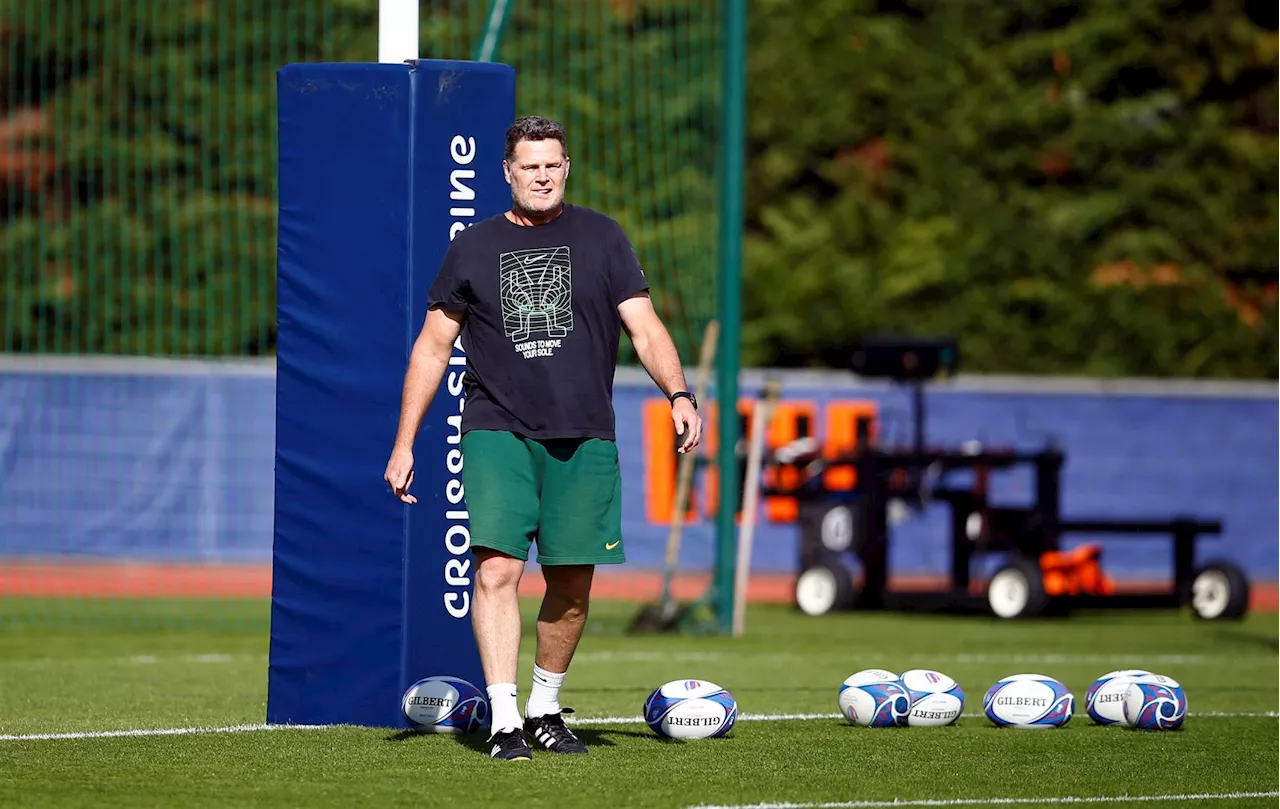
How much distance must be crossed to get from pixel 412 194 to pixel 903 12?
27.5 metres

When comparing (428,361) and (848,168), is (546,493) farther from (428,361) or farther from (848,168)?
(848,168)

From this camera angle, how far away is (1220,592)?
56.6 feet

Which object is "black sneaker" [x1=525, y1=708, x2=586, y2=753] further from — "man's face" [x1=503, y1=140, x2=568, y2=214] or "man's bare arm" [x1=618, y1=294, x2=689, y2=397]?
"man's face" [x1=503, y1=140, x2=568, y2=214]

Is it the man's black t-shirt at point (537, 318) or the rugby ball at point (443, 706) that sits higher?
the man's black t-shirt at point (537, 318)

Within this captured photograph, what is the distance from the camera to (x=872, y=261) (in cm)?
3175

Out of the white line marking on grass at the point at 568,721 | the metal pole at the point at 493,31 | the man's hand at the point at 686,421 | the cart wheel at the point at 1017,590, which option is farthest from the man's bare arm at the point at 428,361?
the cart wheel at the point at 1017,590

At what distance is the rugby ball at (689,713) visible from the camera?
7.53m

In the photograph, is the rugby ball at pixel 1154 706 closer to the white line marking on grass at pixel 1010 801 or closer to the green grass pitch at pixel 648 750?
the green grass pitch at pixel 648 750

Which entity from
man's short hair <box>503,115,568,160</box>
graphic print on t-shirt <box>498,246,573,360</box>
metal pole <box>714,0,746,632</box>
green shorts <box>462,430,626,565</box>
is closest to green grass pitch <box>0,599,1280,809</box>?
green shorts <box>462,430,626,565</box>

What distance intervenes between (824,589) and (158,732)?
10205 mm

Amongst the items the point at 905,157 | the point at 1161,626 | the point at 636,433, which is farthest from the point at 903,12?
the point at 1161,626

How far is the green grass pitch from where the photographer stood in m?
6.20

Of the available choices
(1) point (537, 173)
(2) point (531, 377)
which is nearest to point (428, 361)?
(2) point (531, 377)

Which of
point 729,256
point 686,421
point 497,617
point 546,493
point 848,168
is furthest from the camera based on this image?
point 848,168
